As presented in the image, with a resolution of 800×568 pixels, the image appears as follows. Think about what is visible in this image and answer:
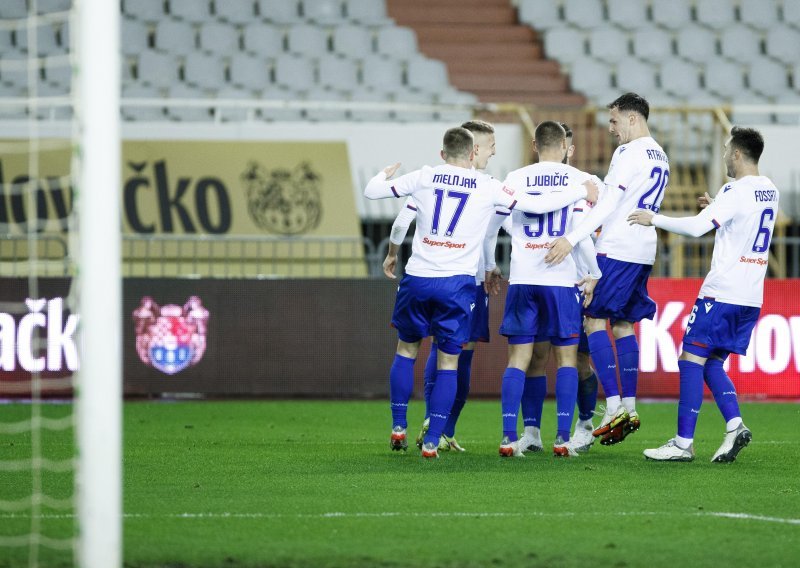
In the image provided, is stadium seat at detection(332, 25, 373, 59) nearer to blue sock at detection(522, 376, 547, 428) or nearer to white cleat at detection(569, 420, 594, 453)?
blue sock at detection(522, 376, 547, 428)

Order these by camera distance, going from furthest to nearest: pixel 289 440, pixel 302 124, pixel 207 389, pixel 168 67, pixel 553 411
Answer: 1. pixel 168 67
2. pixel 302 124
3. pixel 207 389
4. pixel 553 411
5. pixel 289 440

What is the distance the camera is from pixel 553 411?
11773 mm

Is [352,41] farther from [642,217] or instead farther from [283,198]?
[642,217]

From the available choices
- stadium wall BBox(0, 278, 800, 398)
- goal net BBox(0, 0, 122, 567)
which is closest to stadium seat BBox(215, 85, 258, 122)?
goal net BBox(0, 0, 122, 567)

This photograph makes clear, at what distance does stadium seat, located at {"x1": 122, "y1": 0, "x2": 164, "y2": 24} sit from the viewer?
55.7 ft

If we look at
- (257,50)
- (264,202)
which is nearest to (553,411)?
(264,202)

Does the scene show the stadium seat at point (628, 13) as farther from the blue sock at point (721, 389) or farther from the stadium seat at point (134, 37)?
the blue sock at point (721, 389)

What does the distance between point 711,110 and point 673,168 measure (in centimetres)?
97

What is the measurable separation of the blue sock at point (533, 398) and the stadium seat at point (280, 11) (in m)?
10.0

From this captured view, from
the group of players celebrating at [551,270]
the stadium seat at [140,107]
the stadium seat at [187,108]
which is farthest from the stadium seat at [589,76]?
the group of players celebrating at [551,270]

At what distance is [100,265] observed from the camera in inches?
162

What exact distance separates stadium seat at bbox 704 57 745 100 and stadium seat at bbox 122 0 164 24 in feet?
23.4

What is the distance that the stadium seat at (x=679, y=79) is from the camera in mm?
17375

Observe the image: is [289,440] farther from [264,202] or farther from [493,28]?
[493,28]
